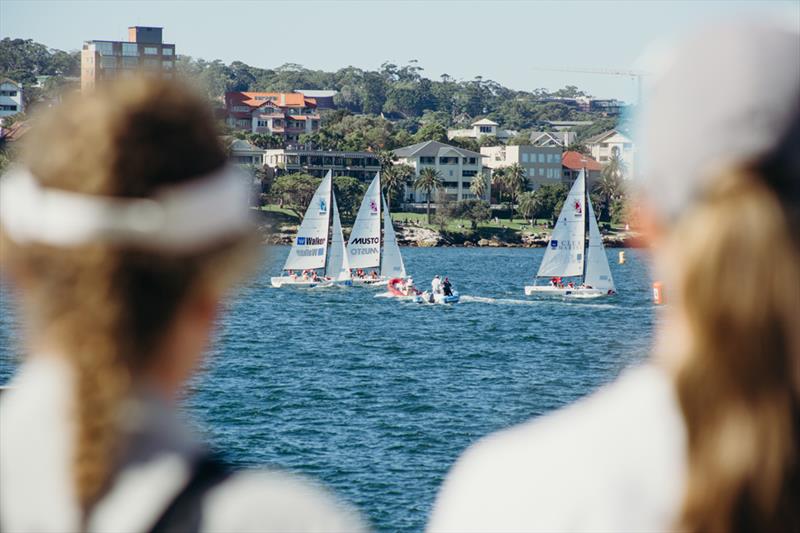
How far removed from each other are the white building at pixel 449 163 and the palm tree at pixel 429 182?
5.03 metres

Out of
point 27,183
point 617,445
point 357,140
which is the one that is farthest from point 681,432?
point 357,140

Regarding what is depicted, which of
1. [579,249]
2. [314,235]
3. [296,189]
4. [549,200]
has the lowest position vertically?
[579,249]

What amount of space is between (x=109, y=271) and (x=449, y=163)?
603 feet

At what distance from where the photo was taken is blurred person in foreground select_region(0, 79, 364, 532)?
5.65ft

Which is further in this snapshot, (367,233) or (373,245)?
(373,245)

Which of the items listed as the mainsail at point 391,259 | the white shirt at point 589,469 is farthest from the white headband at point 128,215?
the mainsail at point 391,259

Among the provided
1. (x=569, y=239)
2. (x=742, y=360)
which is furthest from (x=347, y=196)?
(x=742, y=360)

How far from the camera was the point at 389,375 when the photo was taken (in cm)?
4919

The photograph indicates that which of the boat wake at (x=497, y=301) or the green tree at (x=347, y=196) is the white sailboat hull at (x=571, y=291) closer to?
the boat wake at (x=497, y=301)

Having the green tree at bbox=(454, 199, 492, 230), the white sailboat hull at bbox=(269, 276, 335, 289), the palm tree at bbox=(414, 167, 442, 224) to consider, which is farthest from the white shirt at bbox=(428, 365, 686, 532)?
the green tree at bbox=(454, 199, 492, 230)

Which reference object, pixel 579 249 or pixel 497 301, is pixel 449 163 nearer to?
pixel 497 301

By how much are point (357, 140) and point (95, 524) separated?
19061cm

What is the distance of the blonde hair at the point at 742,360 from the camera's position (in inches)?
63.9

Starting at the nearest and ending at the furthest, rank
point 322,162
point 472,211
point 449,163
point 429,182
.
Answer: point 429,182 → point 472,211 → point 322,162 → point 449,163
